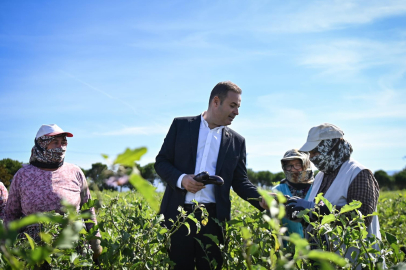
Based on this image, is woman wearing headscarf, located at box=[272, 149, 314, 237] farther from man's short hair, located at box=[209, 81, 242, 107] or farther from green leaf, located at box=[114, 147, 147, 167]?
green leaf, located at box=[114, 147, 147, 167]

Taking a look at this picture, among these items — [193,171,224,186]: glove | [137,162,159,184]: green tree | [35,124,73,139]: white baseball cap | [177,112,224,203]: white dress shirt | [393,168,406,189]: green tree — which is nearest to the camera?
[193,171,224,186]: glove

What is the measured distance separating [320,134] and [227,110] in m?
0.93

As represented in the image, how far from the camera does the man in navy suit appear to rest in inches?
124

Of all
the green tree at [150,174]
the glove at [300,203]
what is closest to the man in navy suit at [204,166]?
the green tree at [150,174]

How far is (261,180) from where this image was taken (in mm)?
53625

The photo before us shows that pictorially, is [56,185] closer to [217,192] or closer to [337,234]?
[217,192]

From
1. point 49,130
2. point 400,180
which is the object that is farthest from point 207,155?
point 400,180

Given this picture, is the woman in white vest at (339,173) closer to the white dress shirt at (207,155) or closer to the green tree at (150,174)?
the white dress shirt at (207,155)

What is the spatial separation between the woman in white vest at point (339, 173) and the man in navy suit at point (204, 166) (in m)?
0.59

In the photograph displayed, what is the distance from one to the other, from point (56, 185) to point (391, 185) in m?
58.5

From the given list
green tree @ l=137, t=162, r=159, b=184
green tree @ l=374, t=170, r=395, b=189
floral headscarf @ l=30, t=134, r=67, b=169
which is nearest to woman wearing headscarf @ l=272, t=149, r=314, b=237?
green tree @ l=137, t=162, r=159, b=184

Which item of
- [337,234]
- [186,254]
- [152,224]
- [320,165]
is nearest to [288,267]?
[337,234]

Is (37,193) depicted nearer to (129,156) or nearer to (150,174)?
(129,156)

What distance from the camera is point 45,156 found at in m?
3.34
